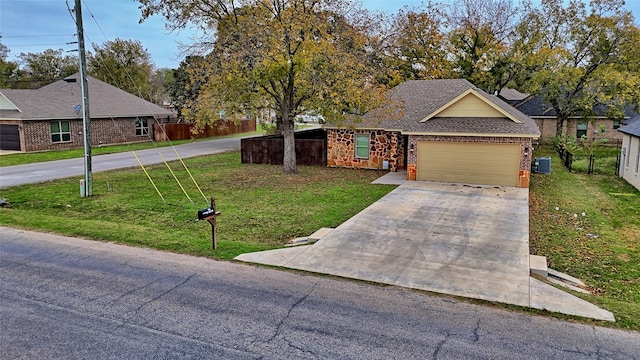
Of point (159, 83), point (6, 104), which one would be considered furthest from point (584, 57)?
point (159, 83)

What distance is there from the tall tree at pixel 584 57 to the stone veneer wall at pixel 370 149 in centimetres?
1696

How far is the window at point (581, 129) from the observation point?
127ft

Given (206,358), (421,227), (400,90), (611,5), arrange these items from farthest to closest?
1. (611,5)
2. (400,90)
3. (421,227)
4. (206,358)

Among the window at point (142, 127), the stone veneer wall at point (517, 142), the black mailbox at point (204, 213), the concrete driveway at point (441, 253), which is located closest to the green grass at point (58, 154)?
the window at point (142, 127)

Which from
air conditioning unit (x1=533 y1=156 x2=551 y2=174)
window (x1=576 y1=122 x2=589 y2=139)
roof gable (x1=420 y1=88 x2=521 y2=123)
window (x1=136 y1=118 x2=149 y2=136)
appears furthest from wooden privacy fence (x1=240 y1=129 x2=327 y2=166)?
window (x1=576 y1=122 x2=589 y2=139)

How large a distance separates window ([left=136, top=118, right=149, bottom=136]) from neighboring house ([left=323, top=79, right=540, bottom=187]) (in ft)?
75.6

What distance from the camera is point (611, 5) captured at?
1225 inches

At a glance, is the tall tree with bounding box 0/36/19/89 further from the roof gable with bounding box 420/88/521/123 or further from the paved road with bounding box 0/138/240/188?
the roof gable with bounding box 420/88/521/123

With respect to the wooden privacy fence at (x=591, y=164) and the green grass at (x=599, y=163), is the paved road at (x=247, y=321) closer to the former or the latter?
the wooden privacy fence at (x=591, y=164)

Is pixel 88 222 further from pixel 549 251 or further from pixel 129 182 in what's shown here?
pixel 549 251

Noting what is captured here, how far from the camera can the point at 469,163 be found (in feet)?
61.8

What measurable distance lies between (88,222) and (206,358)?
871cm

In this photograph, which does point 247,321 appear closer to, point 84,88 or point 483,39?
point 84,88

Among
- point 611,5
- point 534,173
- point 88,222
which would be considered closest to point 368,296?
point 88,222
